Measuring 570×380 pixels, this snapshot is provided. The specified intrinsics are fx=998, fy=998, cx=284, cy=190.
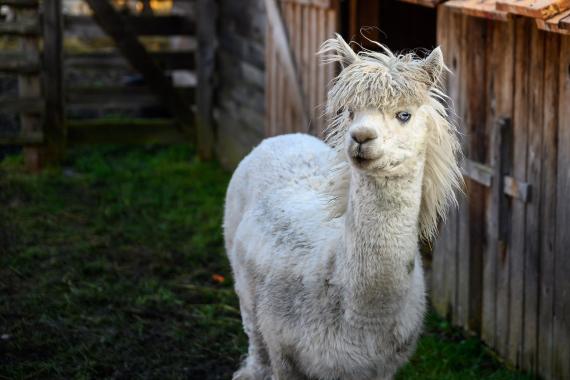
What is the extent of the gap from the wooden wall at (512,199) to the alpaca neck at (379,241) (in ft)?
4.77

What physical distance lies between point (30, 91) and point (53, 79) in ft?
0.98

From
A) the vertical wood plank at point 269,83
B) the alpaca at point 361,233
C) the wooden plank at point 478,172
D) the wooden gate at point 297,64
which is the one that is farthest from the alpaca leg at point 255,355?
the vertical wood plank at point 269,83

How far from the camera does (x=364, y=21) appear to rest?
27.1ft

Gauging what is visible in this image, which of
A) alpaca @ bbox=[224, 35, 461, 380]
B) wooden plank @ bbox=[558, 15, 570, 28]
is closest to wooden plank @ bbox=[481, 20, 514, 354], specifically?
wooden plank @ bbox=[558, 15, 570, 28]

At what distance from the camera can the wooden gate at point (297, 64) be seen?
8562mm

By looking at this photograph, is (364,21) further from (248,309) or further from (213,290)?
(248,309)

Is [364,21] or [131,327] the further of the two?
[364,21]

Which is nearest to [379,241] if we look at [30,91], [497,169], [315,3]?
[497,169]

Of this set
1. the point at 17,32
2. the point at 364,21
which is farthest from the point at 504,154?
the point at 17,32

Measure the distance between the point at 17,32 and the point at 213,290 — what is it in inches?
190

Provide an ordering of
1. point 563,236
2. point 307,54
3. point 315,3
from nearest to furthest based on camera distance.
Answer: point 563,236 → point 315,3 → point 307,54

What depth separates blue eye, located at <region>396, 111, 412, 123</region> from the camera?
14.0ft

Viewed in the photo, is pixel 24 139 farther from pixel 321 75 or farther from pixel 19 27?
pixel 321 75

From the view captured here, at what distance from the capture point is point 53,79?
452 inches
